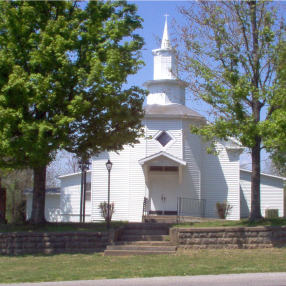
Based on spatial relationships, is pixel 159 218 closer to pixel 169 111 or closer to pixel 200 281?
pixel 169 111

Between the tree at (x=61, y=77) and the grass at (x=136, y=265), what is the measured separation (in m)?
3.08

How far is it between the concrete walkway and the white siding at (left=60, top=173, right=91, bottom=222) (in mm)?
17733

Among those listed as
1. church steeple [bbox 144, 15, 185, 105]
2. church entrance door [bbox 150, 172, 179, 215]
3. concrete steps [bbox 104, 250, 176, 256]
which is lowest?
concrete steps [bbox 104, 250, 176, 256]

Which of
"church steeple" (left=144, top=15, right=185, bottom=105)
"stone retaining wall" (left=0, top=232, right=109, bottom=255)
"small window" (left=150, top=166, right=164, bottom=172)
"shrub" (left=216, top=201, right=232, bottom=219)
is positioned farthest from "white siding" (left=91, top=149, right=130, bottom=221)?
"stone retaining wall" (left=0, top=232, right=109, bottom=255)

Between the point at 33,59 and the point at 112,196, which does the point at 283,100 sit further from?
the point at 112,196

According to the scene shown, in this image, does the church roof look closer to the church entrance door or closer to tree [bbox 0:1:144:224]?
the church entrance door

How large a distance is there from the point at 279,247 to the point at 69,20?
9.95 m

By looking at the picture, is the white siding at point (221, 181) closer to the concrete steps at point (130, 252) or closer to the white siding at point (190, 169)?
the white siding at point (190, 169)

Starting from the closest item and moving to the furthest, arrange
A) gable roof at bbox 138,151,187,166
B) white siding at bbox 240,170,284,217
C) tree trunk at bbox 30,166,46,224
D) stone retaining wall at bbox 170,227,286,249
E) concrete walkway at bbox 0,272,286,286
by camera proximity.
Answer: concrete walkway at bbox 0,272,286,286 < stone retaining wall at bbox 170,227,286,249 < tree trunk at bbox 30,166,46,224 < gable roof at bbox 138,151,187,166 < white siding at bbox 240,170,284,217

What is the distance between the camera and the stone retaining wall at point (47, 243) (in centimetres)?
1305

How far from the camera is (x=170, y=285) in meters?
8.55

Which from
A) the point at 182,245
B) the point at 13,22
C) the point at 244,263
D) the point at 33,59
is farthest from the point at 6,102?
the point at 244,263

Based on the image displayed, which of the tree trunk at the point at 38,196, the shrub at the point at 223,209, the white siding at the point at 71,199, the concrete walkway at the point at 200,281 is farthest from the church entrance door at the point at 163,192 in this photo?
the concrete walkway at the point at 200,281

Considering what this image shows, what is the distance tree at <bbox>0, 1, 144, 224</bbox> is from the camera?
478 inches
